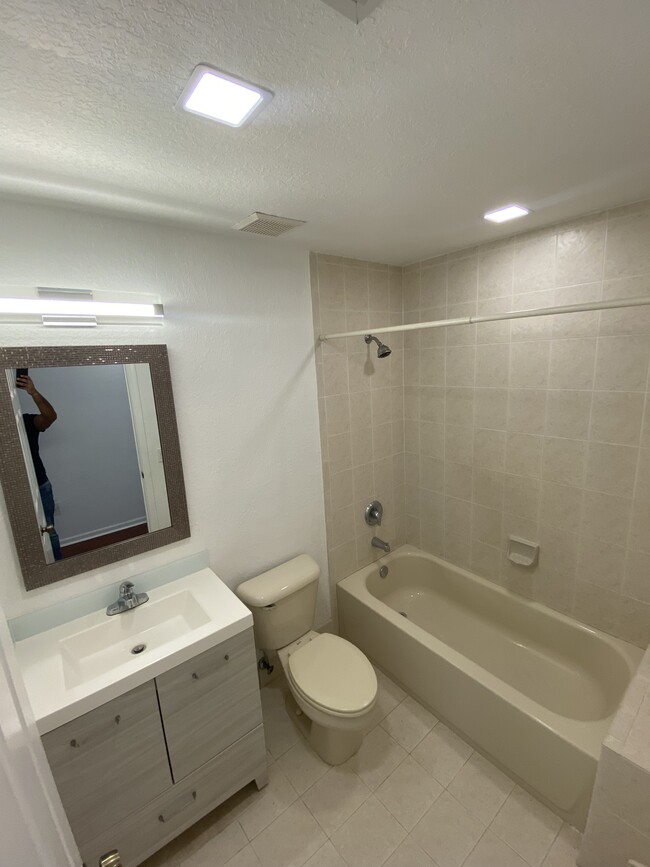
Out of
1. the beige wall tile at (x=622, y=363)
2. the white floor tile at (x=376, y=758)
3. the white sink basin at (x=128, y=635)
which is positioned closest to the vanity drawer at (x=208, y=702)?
the white sink basin at (x=128, y=635)

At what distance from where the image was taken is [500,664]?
80.1 inches

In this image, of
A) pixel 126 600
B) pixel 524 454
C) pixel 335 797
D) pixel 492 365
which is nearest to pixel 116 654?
pixel 126 600

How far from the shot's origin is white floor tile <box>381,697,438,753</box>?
1783mm

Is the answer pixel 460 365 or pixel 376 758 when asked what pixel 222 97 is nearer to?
pixel 460 365

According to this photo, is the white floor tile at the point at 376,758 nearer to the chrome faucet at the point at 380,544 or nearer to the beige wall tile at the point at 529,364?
the chrome faucet at the point at 380,544

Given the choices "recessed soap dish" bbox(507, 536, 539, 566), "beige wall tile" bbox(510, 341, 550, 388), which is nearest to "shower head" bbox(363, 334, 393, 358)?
"beige wall tile" bbox(510, 341, 550, 388)

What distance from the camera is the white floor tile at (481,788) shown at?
1.49 m

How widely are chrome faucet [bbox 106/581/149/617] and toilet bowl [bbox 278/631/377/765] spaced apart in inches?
29.7

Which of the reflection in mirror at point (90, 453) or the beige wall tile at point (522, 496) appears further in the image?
the beige wall tile at point (522, 496)

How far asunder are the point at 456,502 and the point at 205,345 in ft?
5.78

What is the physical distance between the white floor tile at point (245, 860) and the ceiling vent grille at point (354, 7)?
94.1 inches

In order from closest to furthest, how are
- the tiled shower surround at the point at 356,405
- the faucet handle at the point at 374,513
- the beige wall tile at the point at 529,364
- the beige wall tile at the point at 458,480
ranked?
the beige wall tile at the point at 529,364, the tiled shower surround at the point at 356,405, the beige wall tile at the point at 458,480, the faucet handle at the point at 374,513

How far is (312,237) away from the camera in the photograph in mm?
1700

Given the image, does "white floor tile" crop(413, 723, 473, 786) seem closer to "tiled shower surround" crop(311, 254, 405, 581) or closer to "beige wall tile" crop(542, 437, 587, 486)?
"tiled shower surround" crop(311, 254, 405, 581)
